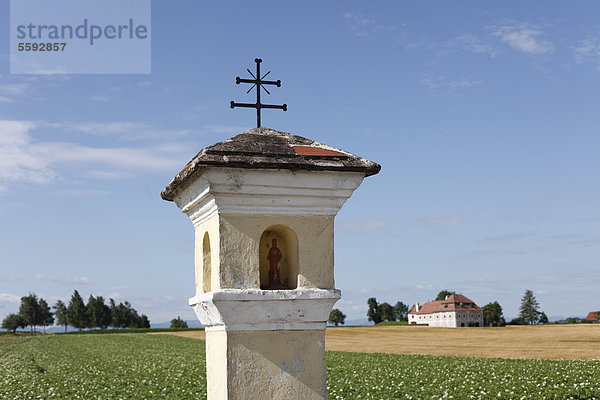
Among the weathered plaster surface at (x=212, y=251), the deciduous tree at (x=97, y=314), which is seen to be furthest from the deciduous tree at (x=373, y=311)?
the weathered plaster surface at (x=212, y=251)

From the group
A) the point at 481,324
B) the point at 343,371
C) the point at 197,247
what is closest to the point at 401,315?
the point at 481,324

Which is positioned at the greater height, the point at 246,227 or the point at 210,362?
the point at 246,227

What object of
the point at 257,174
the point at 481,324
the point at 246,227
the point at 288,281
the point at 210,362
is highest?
the point at 257,174

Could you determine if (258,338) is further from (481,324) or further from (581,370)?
(481,324)

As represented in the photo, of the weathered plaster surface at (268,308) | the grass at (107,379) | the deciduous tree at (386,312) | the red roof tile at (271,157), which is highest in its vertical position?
the red roof tile at (271,157)

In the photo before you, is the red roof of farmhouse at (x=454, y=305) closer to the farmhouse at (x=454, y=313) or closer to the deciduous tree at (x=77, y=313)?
the farmhouse at (x=454, y=313)

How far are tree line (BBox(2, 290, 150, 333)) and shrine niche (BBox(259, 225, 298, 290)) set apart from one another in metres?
114

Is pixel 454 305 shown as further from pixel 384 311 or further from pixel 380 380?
pixel 380 380

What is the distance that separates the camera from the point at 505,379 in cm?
1788

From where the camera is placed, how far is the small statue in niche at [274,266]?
4.57 m

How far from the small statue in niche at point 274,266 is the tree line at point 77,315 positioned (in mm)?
114523

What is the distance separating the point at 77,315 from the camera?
363 feet

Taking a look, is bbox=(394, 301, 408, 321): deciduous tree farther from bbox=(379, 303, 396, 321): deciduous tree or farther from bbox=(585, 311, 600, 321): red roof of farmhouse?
bbox=(585, 311, 600, 321): red roof of farmhouse

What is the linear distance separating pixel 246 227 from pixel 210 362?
1.08 m
